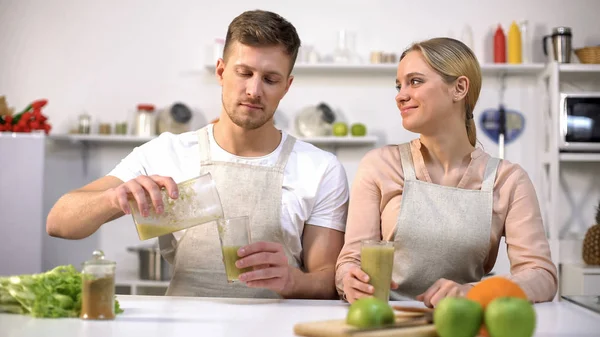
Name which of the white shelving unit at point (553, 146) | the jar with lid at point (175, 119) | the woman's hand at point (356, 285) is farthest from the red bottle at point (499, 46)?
the woman's hand at point (356, 285)

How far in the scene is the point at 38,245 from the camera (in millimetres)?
4047

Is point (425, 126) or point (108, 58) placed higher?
point (108, 58)

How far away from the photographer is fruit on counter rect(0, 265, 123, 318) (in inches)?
57.8

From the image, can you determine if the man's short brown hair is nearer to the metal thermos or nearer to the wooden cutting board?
the wooden cutting board

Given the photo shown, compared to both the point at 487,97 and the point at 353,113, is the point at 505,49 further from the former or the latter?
the point at 353,113

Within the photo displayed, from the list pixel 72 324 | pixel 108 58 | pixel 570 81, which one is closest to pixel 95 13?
pixel 108 58

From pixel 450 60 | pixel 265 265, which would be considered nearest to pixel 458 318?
pixel 265 265

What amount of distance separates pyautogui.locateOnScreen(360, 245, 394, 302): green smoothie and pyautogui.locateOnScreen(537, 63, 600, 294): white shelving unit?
294cm

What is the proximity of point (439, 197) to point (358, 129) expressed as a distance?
97.2 inches

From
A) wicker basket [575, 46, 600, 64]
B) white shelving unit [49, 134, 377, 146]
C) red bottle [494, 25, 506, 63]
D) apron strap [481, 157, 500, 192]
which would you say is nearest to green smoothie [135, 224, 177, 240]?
apron strap [481, 157, 500, 192]

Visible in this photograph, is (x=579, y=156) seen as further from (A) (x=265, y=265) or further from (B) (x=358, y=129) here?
(A) (x=265, y=265)

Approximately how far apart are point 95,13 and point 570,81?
9.94 ft

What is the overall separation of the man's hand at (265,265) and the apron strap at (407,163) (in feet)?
1.45

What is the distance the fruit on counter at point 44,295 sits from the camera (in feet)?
4.82
